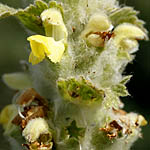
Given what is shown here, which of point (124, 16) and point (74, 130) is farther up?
point (124, 16)

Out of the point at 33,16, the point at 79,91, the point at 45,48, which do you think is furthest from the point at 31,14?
the point at 79,91

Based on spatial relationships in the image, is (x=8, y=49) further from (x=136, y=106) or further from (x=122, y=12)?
(x=122, y=12)

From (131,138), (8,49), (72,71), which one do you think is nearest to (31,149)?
(72,71)

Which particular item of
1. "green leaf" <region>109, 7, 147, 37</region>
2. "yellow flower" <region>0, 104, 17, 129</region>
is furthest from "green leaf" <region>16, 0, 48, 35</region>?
"yellow flower" <region>0, 104, 17, 129</region>

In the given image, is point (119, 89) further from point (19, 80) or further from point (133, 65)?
point (133, 65)

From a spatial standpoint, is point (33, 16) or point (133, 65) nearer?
point (33, 16)

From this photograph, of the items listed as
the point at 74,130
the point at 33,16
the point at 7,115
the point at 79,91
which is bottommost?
the point at 7,115

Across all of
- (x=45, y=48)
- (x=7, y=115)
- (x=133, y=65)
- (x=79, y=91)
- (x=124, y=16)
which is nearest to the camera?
(x=45, y=48)
